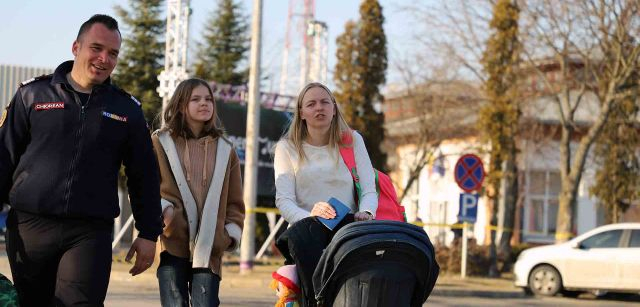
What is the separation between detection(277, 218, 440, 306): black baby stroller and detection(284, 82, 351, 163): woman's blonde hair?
1.05 metres

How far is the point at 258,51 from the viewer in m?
21.8

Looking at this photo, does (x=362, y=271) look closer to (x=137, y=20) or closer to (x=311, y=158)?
(x=311, y=158)

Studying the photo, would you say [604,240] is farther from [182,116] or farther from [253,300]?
[182,116]

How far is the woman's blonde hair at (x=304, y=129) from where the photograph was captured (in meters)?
6.71

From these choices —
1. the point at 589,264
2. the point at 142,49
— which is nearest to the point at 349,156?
the point at 589,264

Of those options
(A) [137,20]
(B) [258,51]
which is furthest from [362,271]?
(A) [137,20]

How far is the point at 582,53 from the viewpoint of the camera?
92.5ft

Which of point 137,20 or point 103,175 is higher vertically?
point 137,20

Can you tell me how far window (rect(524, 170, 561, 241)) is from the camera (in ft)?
153

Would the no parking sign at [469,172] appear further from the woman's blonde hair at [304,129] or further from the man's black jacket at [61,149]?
the man's black jacket at [61,149]

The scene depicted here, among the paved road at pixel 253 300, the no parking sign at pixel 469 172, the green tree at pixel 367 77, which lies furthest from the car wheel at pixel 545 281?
the green tree at pixel 367 77

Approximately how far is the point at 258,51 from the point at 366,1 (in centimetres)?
1138

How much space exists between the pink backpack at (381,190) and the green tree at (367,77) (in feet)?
84.9

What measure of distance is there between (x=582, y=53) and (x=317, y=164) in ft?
74.4
